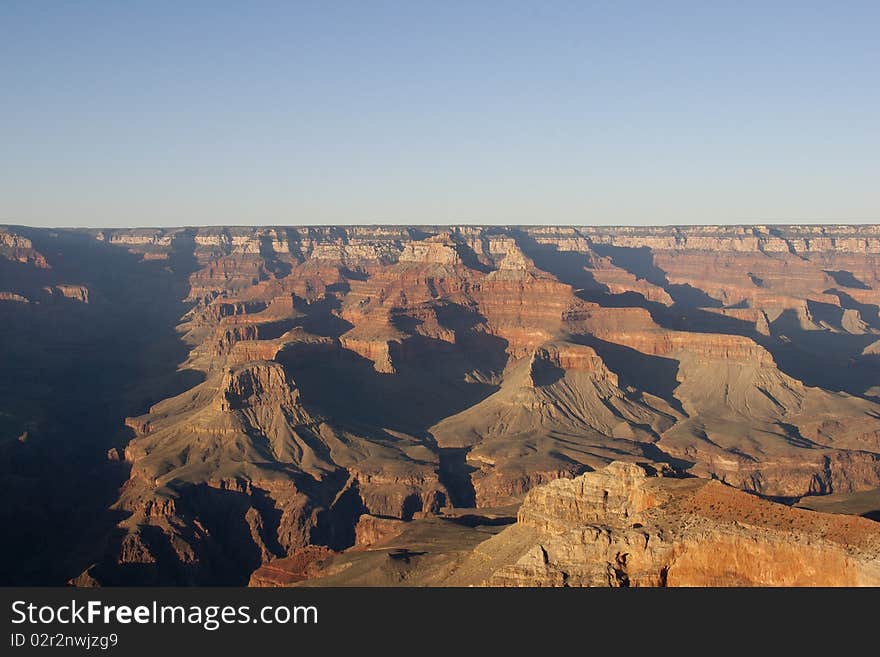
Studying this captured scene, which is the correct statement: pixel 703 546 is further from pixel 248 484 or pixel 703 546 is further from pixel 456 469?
pixel 456 469

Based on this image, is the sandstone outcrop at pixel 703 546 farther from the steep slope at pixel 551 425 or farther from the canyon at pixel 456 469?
the steep slope at pixel 551 425

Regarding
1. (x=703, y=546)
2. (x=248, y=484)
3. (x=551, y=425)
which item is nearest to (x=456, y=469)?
(x=551, y=425)

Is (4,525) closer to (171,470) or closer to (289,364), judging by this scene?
(171,470)

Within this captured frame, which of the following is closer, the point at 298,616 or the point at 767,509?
the point at 298,616

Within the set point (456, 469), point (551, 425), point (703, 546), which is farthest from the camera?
point (551, 425)

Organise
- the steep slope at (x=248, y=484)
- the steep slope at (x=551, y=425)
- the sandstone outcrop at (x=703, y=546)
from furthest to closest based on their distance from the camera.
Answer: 1. the steep slope at (x=551, y=425)
2. the steep slope at (x=248, y=484)
3. the sandstone outcrop at (x=703, y=546)

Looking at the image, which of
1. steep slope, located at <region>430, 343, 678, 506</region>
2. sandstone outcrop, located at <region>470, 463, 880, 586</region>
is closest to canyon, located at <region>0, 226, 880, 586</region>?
sandstone outcrop, located at <region>470, 463, 880, 586</region>

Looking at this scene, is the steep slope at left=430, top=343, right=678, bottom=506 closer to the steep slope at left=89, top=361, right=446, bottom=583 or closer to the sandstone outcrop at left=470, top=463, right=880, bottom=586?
the steep slope at left=89, top=361, right=446, bottom=583

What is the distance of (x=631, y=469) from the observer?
67625 millimetres

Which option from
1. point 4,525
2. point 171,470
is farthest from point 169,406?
point 4,525

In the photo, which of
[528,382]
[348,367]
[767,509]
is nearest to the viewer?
[767,509]

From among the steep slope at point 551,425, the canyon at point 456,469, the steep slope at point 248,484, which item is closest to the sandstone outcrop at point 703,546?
the canyon at point 456,469

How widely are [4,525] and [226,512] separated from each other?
28.1m

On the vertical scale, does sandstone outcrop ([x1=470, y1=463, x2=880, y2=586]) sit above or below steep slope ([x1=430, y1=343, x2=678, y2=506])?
above
